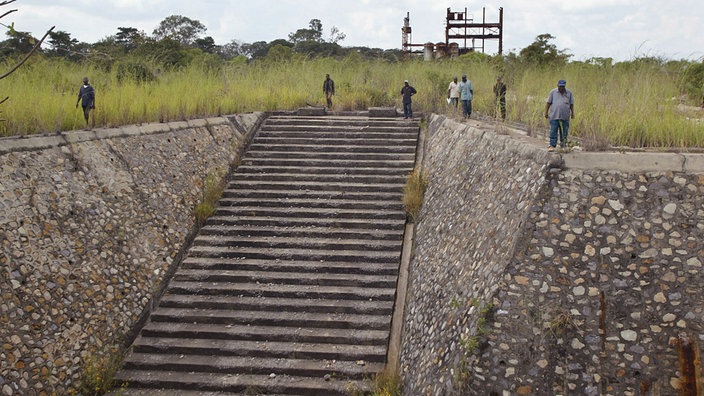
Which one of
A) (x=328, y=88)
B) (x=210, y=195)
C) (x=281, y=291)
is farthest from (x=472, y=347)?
(x=328, y=88)

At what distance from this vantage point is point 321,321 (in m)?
8.43

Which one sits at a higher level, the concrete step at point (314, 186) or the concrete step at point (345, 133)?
the concrete step at point (345, 133)

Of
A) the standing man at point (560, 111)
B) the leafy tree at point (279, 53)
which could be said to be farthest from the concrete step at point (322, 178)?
the leafy tree at point (279, 53)

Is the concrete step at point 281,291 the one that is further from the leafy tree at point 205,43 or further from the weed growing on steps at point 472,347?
the leafy tree at point 205,43

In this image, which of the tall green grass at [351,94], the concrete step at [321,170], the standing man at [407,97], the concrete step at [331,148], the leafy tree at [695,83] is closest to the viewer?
the tall green grass at [351,94]

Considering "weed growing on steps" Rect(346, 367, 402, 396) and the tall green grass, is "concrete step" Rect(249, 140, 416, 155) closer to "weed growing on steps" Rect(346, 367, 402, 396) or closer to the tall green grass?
the tall green grass

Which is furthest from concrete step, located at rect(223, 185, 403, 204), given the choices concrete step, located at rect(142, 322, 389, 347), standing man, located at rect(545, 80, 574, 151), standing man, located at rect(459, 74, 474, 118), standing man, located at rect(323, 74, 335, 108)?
standing man, located at rect(323, 74, 335, 108)

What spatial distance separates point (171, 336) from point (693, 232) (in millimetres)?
6601

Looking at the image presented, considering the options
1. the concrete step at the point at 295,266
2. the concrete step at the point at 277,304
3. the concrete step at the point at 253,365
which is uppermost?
the concrete step at the point at 295,266

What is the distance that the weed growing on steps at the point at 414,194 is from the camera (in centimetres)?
1047

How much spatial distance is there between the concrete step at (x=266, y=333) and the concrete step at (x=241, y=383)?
0.66 m

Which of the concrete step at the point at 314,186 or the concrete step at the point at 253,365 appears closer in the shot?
the concrete step at the point at 253,365

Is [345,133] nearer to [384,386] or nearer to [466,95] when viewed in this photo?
[466,95]

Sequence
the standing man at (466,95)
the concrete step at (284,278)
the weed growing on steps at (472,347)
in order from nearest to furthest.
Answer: the weed growing on steps at (472,347) < the concrete step at (284,278) < the standing man at (466,95)
